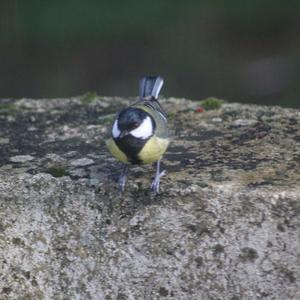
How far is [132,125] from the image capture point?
2.97 m

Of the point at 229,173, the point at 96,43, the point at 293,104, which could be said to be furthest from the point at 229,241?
the point at 96,43

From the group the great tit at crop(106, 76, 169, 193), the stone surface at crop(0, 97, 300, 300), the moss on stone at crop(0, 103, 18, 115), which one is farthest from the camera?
the moss on stone at crop(0, 103, 18, 115)

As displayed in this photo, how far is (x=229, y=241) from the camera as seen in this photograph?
2893 millimetres

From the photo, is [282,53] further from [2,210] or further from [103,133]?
[2,210]

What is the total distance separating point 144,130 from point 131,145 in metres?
0.08

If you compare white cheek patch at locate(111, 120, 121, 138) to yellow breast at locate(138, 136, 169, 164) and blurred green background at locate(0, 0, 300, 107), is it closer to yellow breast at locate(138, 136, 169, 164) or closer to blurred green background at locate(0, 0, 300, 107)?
yellow breast at locate(138, 136, 169, 164)

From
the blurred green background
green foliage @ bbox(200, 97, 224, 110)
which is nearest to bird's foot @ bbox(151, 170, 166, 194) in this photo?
green foliage @ bbox(200, 97, 224, 110)

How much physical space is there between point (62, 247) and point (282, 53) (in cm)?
529

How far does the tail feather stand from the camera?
144 inches

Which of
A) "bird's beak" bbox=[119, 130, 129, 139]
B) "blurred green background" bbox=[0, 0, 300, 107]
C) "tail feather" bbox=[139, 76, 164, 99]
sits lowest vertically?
"bird's beak" bbox=[119, 130, 129, 139]

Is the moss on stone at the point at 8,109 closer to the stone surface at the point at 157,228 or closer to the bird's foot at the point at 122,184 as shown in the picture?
the stone surface at the point at 157,228

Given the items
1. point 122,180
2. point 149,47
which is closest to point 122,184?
point 122,180

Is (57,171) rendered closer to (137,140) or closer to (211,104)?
(137,140)

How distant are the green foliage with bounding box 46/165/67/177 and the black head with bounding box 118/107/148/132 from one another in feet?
1.12
